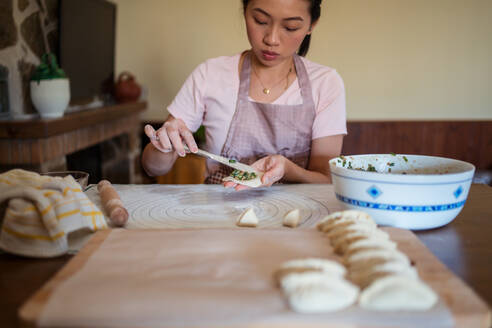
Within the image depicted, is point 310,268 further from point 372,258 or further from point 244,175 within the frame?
point 244,175

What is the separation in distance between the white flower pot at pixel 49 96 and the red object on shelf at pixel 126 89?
90 cm

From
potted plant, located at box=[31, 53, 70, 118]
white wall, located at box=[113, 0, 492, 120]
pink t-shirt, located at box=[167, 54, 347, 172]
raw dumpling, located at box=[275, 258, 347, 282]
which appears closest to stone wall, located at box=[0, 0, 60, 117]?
potted plant, located at box=[31, 53, 70, 118]

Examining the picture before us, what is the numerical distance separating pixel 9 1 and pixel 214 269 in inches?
90.3

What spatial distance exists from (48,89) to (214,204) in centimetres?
174

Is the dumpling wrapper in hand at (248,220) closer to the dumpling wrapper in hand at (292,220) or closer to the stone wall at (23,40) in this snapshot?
the dumpling wrapper in hand at (292,220)

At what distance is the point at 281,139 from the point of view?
4.98 ft

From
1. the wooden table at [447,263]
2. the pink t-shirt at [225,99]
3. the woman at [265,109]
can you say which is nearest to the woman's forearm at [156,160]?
the woman at [265,109]

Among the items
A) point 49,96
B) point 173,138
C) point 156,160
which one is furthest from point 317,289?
point 49,96

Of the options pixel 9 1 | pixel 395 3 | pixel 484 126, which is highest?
pixel 395 3

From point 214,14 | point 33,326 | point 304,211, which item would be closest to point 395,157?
point 304,211

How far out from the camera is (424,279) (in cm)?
57

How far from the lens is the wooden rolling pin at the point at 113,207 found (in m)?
0.81

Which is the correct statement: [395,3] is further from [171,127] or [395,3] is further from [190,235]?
[190,235]

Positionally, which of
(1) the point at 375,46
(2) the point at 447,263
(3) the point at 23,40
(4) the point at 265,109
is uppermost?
(1) the point at 375,46
